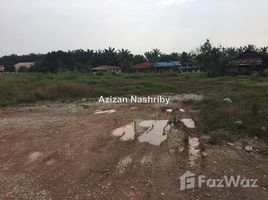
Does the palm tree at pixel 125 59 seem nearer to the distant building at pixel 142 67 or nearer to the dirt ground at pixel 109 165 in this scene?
the distant building at pixel 142 67

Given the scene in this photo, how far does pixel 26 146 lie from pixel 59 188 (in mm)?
2676

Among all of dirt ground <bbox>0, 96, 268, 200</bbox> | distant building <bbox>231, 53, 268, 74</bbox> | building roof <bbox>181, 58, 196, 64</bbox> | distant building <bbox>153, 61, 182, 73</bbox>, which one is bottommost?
distant building <bbox>153, 61, 182, 73</bbox>

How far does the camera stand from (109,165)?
6770mm

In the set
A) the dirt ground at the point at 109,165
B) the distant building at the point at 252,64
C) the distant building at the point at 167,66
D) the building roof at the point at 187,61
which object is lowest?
the distant building at the point at 167,66

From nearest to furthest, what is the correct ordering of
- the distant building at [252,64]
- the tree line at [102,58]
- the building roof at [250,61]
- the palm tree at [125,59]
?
the distant building at [252,64], the building roof at [250,61], the tree line at [102,58], the palm tree at [125,59]

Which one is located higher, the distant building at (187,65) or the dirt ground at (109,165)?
the dirt ground at (109,165)

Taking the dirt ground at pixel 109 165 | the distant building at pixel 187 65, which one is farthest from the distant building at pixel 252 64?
the dirt ground at pixel 109 165

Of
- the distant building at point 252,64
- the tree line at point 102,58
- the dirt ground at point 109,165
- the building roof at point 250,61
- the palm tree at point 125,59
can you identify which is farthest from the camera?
the palm tree at point 125,59

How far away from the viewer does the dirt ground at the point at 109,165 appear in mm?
5613

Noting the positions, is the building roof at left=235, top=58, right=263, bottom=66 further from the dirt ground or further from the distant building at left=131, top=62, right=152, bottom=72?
the dirt ground

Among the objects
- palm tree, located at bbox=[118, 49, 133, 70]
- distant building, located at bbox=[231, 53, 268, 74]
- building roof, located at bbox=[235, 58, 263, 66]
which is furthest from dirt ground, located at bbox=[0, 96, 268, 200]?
palm tree, located at bbox=[118, 49, 133, 70]

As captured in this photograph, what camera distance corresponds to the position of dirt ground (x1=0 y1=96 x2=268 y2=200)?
5.61 meters

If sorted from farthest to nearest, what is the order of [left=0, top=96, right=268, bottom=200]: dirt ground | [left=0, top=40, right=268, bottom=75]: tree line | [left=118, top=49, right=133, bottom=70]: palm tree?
[left=118, top=49, right=133, bottom=70]: palm tree, [left=0, top=40, right=268, bottom=75]: tree line, [left=0, top=96, right=268, bottom=200]: dirt ground

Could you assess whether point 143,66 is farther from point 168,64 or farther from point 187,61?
point 187,61
